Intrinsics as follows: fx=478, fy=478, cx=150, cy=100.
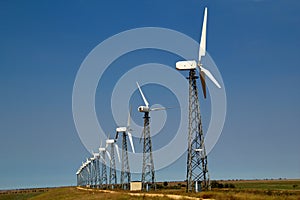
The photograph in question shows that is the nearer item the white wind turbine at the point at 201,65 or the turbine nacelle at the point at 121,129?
the white wind turbine at the point at 201,65

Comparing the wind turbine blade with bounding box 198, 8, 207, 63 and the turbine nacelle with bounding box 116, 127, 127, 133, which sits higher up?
the wind turbine blade with bounding box 198, 8, 207, 63

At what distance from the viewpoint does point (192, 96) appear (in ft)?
187

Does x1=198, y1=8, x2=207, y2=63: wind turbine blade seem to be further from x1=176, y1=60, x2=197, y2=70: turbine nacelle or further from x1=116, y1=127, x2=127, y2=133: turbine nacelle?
x1=116, y1=127, x2=127, y2=133: turbine nacelle

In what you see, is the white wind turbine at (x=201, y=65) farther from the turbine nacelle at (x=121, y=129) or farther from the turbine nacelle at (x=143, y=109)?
the turbine nacelle at (x=121, y=129)

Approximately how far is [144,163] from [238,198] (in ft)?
127

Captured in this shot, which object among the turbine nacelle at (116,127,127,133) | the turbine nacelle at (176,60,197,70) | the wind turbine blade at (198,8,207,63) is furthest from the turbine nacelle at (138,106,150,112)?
the wind turbine blade at (198,8,207,63)

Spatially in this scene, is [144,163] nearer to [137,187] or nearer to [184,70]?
[137,187]

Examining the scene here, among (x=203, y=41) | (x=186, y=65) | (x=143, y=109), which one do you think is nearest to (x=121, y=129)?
(x=143, y=109)

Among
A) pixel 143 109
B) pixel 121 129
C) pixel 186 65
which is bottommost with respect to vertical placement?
pixel 121 129

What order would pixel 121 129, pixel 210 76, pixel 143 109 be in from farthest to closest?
pixel 121 129
pixel 143 109
pixel 210 76

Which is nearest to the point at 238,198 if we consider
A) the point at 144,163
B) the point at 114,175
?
the point at 144,163

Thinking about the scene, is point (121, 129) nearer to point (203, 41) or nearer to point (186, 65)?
point (186, 65)

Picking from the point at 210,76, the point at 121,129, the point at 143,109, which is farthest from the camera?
the point at 121,129

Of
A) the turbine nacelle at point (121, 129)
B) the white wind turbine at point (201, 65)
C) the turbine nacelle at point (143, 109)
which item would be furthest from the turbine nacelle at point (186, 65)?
the turbine nacelle at point (121, 129)
